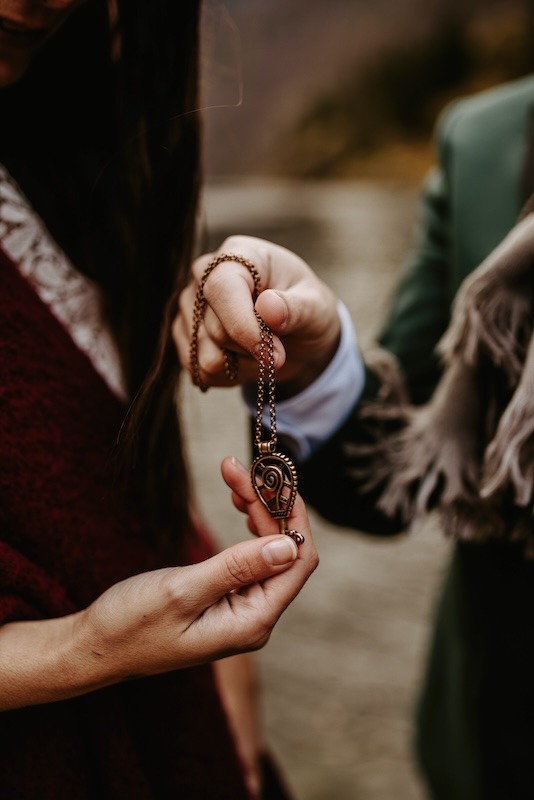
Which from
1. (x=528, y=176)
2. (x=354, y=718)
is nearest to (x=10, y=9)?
(x=528, y=176)

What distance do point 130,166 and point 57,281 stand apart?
14 cm

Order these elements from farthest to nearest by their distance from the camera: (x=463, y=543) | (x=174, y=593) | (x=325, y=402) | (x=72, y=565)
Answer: (x=463, y=543) → (x=325, y=402) → (x=72, y=565) → (x=174, y=593)

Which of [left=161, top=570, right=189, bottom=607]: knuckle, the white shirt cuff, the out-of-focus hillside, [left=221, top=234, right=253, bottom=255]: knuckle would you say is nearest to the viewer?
[left=161, top=570, right=189, bottom=607]: knuckle

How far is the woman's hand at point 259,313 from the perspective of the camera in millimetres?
484

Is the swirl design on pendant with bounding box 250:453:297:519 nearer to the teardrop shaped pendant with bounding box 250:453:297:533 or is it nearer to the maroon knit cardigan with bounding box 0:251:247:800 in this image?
the teardrop shaped pendant with bounding box 250:453:297:533

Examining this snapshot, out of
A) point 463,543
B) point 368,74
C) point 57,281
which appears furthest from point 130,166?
point 368,74

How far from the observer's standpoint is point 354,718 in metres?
1.75

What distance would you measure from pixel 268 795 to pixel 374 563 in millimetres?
1463

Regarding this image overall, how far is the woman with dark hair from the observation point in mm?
450

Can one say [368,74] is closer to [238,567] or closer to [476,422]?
[476,422]

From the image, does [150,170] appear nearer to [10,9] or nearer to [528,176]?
[10,9]

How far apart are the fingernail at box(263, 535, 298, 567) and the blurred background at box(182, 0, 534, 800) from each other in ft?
0.83

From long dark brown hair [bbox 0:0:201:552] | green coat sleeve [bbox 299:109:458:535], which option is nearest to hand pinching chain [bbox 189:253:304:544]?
long dark brown hair [bbox 0:0:201:552]

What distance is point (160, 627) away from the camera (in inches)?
17.2
